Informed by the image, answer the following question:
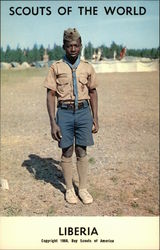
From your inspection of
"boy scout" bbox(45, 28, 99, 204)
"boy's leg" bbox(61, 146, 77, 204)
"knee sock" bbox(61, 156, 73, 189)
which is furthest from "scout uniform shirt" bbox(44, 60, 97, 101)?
"knee sock" bbox(61, 156, 73, 189)

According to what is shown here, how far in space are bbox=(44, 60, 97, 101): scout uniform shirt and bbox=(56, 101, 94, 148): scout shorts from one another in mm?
142

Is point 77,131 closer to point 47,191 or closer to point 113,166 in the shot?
point 47,191

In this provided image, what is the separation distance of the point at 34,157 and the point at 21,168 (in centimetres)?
52

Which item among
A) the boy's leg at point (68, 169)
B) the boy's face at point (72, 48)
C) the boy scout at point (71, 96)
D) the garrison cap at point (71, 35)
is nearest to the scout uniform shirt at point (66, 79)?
the boy scout at point (71, 96)

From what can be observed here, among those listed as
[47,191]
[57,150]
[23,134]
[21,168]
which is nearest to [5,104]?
[23,134]

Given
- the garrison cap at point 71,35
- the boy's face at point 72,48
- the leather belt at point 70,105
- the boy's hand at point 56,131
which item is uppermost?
the garrison cap at point 71,35

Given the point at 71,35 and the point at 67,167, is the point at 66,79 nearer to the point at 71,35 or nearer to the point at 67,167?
the point at 71,35

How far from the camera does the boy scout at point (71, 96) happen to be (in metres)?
3.66

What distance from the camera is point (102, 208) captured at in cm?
410

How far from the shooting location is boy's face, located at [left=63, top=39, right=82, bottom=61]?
11.8ft

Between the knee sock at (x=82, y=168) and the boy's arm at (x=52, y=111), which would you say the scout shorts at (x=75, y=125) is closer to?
the boy's arm at (x=52, y=111)

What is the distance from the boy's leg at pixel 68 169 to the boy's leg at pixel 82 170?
0.08 meters

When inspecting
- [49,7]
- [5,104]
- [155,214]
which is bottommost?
[155,214]

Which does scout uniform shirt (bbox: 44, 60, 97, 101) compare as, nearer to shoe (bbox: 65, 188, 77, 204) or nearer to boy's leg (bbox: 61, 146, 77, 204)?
boy's leg (bbox: 61, 146, 77, 204)
